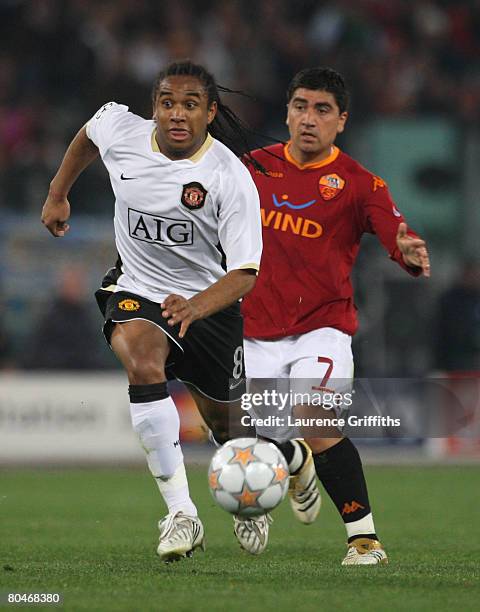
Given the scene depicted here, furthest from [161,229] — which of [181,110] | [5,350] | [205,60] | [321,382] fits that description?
[205,60]

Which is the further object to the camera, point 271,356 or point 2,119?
point 2,119

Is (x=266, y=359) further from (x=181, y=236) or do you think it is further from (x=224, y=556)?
(x=181, y=236)

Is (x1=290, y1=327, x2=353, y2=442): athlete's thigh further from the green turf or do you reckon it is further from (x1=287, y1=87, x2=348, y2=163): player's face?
(x1=287, y1=87, x2=348, y2=163): player's face

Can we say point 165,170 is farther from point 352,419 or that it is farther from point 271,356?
point 352,419

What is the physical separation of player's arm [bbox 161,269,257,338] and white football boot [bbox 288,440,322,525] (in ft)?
6.38

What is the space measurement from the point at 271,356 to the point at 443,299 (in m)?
7.37

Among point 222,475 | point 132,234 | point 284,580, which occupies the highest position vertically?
point 132,234

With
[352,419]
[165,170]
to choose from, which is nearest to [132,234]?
[165,170]

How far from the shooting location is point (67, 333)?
13555 millimetres

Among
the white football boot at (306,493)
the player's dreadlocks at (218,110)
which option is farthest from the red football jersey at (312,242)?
the white football boot at (306,493)

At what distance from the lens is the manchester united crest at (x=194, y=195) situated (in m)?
5.67

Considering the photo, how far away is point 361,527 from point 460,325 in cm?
800

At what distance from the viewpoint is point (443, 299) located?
13805 millimetres

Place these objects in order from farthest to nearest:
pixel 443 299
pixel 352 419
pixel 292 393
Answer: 1. pixel 443 299
2. pixel 352 419
3. pixel 292 393
